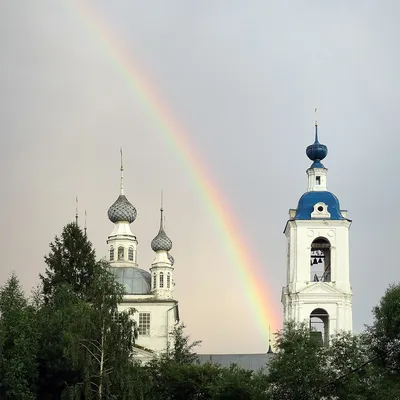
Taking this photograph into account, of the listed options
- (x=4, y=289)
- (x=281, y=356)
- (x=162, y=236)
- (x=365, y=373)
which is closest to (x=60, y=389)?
(x=4, y=289)

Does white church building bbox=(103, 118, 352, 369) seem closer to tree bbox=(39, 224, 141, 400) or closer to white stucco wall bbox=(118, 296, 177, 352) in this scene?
white stucco wall bbox=(118, 296, 177, 352)

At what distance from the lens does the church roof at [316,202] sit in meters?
74.5

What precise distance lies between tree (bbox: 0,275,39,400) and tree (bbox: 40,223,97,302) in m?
6.72

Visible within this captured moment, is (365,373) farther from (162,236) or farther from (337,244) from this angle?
(162,236)

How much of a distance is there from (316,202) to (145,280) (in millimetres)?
15742

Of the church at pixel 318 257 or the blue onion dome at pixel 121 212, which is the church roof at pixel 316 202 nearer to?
the church at pixel 318 257

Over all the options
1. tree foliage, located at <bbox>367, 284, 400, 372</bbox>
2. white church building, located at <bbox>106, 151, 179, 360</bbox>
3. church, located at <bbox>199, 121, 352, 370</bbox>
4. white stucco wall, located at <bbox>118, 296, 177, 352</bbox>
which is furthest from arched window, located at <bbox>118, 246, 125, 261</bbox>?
tree foliage, located at <bbox>367, 284, 400, 372</bbox>

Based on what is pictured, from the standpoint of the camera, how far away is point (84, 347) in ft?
157

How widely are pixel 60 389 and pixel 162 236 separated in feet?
95.2

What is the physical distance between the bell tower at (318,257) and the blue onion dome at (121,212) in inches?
580

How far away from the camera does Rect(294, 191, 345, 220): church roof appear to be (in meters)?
74.5

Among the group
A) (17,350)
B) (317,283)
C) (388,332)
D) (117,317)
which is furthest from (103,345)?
(317,283)

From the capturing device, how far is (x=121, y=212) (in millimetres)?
84938

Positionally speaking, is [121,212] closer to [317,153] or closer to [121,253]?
[121,253]
